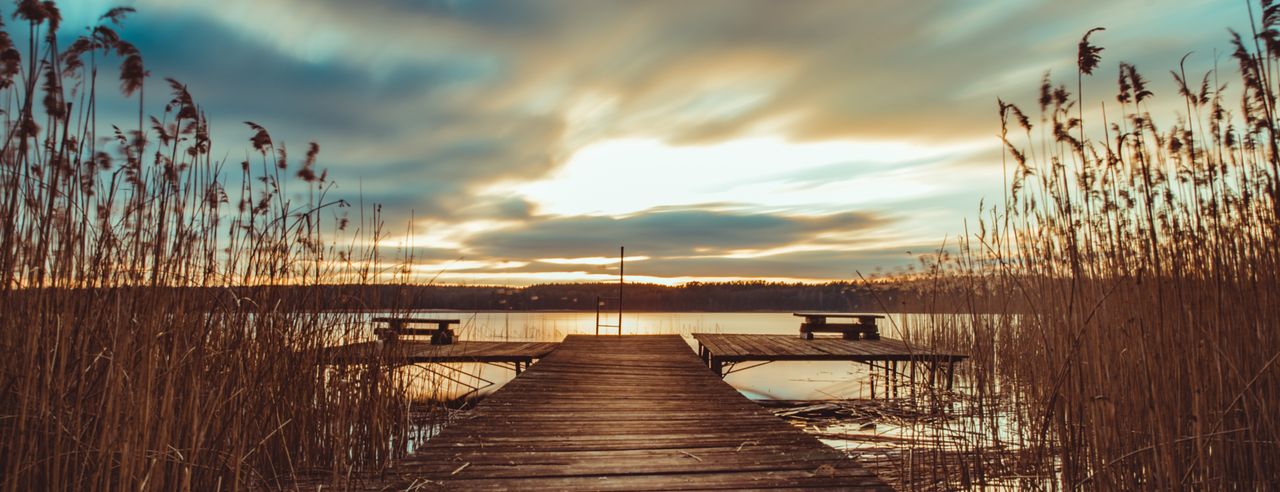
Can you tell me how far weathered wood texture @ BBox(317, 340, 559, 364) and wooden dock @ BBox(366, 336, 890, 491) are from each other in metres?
0.71

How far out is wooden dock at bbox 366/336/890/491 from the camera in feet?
9.12

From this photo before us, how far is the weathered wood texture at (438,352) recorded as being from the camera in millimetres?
3945

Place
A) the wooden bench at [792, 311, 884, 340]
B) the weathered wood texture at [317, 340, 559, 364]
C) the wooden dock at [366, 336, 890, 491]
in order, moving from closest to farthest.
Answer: the wooden dock at [366, 336, 890, 491]
the weathered wood texture at [317, 340, 559, 364]
the wooden bench at [792, 311, 884, 340]

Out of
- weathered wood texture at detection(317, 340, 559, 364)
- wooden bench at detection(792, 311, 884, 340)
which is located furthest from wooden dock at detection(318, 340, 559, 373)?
wooden bench at detection(792, 311, 884, 340)

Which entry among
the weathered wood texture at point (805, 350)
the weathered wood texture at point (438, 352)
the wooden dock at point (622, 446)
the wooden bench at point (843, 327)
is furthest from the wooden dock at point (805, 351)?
the wooden dock at point (622, 446)

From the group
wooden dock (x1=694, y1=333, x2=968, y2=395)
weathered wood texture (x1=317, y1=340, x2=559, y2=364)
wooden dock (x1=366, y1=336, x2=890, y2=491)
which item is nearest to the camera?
wooden dock (x1=366, y1=336, x2=890, y2=491)

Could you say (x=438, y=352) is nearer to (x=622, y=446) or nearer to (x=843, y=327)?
(x=622, y=446)

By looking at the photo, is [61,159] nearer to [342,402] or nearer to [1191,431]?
[342,402]

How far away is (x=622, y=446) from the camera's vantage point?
11.4 feet

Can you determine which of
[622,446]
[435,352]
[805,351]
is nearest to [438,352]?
[435,352]

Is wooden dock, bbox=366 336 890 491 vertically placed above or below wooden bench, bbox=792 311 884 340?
below

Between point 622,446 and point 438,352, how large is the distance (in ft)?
18.4

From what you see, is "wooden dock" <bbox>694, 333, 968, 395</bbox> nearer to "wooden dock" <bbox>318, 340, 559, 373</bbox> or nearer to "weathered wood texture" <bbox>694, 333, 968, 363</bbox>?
"weathered wood texture" <bbox>694, 333, 968, 363</bbox>

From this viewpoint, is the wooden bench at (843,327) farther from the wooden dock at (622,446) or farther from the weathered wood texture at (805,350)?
the wooden dock at (622,446)
